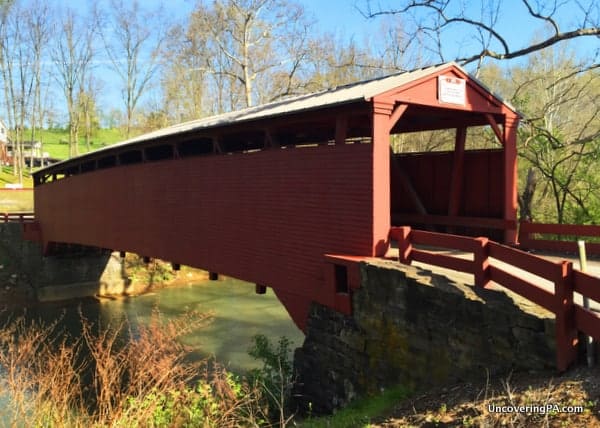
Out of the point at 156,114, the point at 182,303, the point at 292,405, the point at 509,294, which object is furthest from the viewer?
the point at 156,114

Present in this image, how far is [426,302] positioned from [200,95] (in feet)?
89.2

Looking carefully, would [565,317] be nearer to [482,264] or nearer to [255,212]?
[482,264]

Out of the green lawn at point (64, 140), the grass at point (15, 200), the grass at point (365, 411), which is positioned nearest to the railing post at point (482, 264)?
the grass at point (365, 411)

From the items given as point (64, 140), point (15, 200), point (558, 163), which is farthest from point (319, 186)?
point (64, 140)

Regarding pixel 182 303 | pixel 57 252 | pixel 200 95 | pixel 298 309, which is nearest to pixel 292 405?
pixel 298 309

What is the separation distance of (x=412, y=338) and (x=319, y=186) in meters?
2.87

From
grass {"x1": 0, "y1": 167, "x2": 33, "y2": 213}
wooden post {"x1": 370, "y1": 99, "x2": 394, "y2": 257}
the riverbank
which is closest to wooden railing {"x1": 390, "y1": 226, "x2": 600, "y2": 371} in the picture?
wooden post {"x1": 370, "y1": 99, "x2": 394, "y2": 257}

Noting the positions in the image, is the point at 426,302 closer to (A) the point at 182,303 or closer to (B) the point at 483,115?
(B) the point at 483,115

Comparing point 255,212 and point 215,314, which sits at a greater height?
point 255,212

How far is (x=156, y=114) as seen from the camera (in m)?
34.7

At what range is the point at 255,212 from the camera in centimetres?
938

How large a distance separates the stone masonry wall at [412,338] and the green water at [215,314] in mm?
5388

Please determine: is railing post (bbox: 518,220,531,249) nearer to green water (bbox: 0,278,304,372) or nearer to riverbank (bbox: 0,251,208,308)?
green water (bbox: 0,278,304,372)

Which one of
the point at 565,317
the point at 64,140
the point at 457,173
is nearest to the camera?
the point at 565,317
